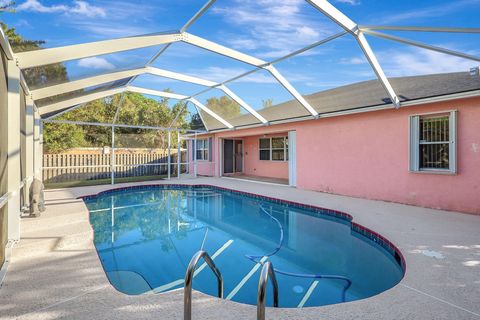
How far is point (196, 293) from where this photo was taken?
2.55 metres

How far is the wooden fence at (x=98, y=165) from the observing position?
37.7 ft

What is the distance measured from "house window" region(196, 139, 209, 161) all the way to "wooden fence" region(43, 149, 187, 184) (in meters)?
2.10

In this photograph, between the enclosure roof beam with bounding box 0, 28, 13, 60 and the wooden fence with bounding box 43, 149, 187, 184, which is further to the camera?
the wooden fence with bounding box 43, 149, 187, 184

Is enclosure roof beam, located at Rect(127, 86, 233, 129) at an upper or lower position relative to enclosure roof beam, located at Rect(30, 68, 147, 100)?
upper

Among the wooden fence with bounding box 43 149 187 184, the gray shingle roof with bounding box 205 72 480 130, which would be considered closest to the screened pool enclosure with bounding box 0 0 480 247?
the gray shingle roof with bounding box 205 72 480 130

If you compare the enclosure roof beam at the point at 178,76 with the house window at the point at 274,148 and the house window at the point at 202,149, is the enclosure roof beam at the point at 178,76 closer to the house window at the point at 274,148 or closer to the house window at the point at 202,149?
the house window at the point at 274,148

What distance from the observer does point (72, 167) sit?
11.1 m

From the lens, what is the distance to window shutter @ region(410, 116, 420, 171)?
6.76 metres

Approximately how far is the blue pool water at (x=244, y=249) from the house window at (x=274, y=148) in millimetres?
5137

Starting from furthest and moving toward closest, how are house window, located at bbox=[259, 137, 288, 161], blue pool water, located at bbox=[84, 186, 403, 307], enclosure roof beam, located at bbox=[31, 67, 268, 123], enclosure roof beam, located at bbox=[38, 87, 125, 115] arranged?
house window, located at bbox=[259, 137, 288, 161], enclosure roof beam, located at bbox=[38, 87, 125, 115], enclosure roof beam, located at bbox=[31, 67, 268, 123], blue pool water, located at bbox=[84, 186, 403, 307]

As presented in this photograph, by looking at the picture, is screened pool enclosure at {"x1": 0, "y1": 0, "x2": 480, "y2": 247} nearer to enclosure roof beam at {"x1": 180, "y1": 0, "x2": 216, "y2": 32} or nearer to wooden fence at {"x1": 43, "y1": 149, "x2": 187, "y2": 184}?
enclosure roof beam at {"x1": 180, "y1": 0, "x2": 216, "y2": 32}

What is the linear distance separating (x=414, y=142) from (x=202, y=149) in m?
11.7

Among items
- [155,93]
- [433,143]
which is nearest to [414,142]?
[433,143]

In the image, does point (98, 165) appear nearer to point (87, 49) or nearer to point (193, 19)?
point (87, 49)
